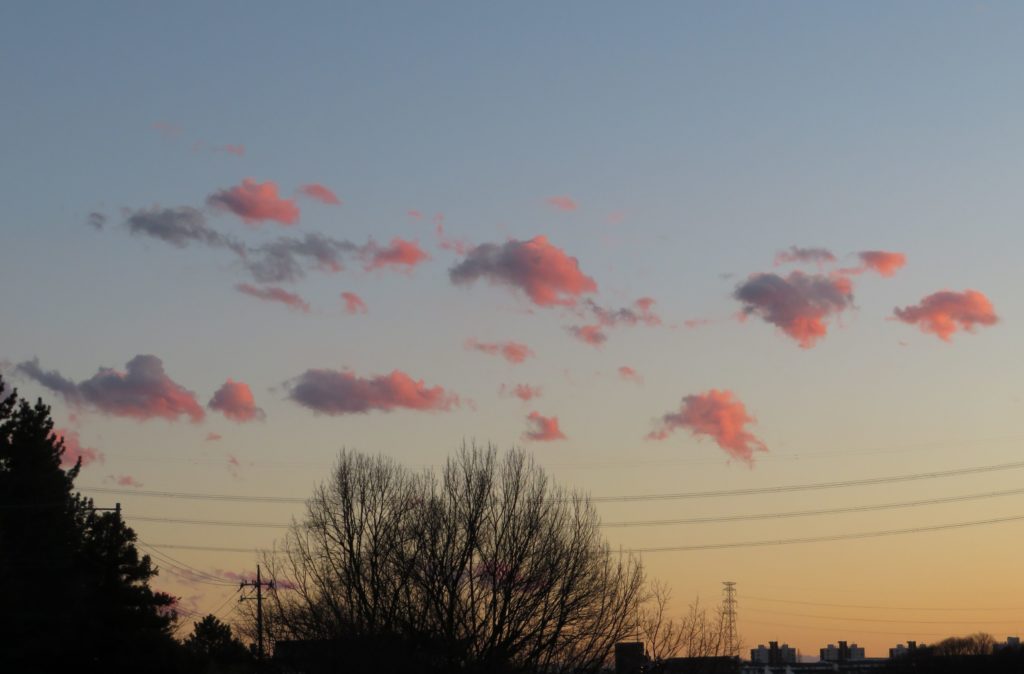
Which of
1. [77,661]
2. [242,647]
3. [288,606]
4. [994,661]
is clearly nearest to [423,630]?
[288,606]

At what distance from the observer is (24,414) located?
72.0 metres

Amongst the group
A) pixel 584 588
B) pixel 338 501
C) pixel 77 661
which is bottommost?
pixel 77 661

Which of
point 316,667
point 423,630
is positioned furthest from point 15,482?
point 423,630

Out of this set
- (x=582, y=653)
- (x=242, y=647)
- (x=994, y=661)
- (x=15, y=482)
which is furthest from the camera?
(x=994, y=661)

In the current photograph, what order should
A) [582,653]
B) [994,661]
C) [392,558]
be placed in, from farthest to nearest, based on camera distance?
[994,661]
[392,558]
[582,653]

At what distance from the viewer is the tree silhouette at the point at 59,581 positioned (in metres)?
64.1

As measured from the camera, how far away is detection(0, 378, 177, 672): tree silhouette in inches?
2522

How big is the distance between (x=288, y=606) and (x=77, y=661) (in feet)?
34.0

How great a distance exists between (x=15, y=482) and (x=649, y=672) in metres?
34.3

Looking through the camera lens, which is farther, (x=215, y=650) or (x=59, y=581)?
(x=215, y=650)

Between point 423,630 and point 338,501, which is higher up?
point 338,501

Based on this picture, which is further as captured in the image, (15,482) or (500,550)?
(15,482)

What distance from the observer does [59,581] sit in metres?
67.3

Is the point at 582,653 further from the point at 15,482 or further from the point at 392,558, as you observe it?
the point at 15,482
